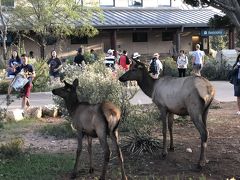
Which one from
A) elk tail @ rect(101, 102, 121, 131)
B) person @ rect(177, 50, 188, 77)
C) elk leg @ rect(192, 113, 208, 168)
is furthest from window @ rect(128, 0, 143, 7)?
elk tail @ rect(101, 102, 121, 131)

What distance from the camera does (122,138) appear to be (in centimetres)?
1030

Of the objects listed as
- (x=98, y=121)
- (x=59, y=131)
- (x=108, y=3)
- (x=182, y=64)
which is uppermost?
(x=108, y=3)

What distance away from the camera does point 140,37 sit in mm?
41656

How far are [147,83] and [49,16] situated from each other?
21530 mm

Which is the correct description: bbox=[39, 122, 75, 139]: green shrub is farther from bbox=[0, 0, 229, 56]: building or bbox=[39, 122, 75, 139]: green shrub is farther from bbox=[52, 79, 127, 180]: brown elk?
bbox=[0, 0, 229, 56]: building

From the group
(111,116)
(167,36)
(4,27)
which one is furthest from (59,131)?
(167,36)

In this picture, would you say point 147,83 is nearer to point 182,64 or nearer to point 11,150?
point 11,150

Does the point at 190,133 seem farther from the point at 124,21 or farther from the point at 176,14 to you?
the point at 176,14

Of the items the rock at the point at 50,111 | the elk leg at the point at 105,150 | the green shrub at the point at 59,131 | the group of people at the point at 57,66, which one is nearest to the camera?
the elk leg at the point at 105,150

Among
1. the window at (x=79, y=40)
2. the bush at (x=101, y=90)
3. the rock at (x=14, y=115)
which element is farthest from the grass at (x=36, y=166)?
the window at (x=79, y=40)

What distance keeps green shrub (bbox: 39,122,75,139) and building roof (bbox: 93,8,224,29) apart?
957 inches

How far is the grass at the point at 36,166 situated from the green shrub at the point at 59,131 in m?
1.92

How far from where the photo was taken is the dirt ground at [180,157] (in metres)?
7.89

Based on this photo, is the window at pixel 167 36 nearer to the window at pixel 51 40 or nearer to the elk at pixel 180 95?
the window at pixel 51 40
